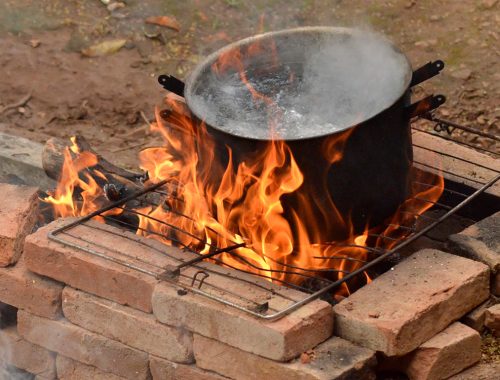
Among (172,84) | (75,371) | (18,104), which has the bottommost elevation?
(18,104)

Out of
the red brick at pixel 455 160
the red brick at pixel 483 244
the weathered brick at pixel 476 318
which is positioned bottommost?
the weathered brick at pixel 476 318

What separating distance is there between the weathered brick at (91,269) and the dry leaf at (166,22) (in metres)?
4.05

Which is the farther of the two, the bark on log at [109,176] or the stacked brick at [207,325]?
the bark on log at [109,176]

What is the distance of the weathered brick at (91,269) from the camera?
4.25 metres

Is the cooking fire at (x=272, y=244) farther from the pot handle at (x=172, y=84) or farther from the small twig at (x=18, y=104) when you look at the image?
the small twig at (x=18, y=104)

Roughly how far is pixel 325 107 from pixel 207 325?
43.1 inches

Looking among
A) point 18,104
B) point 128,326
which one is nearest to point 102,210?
point 128,326

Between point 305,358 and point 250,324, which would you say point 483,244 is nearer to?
point 305,358

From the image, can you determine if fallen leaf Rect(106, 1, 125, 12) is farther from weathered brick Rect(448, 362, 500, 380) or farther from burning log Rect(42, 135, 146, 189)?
weathered brick Rect(448, 362, 500, 380)

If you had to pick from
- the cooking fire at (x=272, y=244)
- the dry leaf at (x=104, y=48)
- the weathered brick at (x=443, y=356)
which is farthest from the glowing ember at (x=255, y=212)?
the dry leaf at (x=104, y=48)

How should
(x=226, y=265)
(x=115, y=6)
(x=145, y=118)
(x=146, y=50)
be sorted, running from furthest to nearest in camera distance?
(x=115, y=6) → (x=146, y=50) → (x=145, y=118) → (x=226, y=265)

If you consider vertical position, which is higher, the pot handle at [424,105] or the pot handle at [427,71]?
the pot handle at [427,71]

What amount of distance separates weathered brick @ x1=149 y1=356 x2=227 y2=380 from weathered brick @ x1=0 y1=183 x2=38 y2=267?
3.10ft

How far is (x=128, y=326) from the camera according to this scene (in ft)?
14.2
